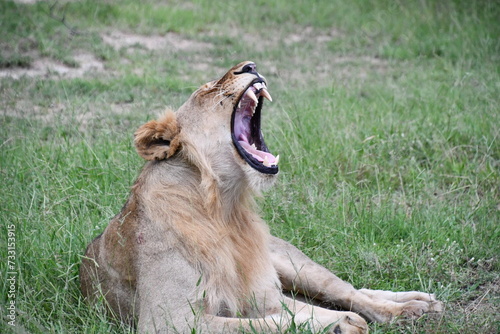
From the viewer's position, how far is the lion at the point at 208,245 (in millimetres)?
3312

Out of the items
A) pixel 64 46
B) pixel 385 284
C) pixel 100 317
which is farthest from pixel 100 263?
pixel 64 46

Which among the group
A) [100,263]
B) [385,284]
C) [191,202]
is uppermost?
[191,202]

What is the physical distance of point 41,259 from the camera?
404cm

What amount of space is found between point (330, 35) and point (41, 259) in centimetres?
654

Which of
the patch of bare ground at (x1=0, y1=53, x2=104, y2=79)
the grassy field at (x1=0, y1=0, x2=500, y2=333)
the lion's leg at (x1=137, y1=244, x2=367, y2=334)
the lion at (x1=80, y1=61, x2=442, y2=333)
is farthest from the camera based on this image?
the patch of bare ground at (x1=0, y1=53, x2=104, y2=79)

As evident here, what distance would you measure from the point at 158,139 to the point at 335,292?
1.31 m

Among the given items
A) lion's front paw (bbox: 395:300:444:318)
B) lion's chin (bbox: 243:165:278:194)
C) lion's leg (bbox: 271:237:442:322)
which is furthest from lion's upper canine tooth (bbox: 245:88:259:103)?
lion's front paw (bbox: 395:300:444:318)

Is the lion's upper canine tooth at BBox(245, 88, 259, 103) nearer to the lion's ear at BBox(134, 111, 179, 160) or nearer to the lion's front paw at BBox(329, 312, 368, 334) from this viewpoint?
the lion's ear at BBox(134, 111, 179, 160)

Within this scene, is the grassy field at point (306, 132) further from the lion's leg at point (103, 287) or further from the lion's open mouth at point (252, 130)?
the lion's open mouth at point (252, 130)

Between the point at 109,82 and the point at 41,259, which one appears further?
the point at 109,82

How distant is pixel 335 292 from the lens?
3967mm

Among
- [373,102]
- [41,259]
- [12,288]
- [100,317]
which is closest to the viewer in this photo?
[100,317]

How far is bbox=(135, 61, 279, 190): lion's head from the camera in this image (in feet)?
11.9

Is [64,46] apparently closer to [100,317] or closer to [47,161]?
[47,161]
